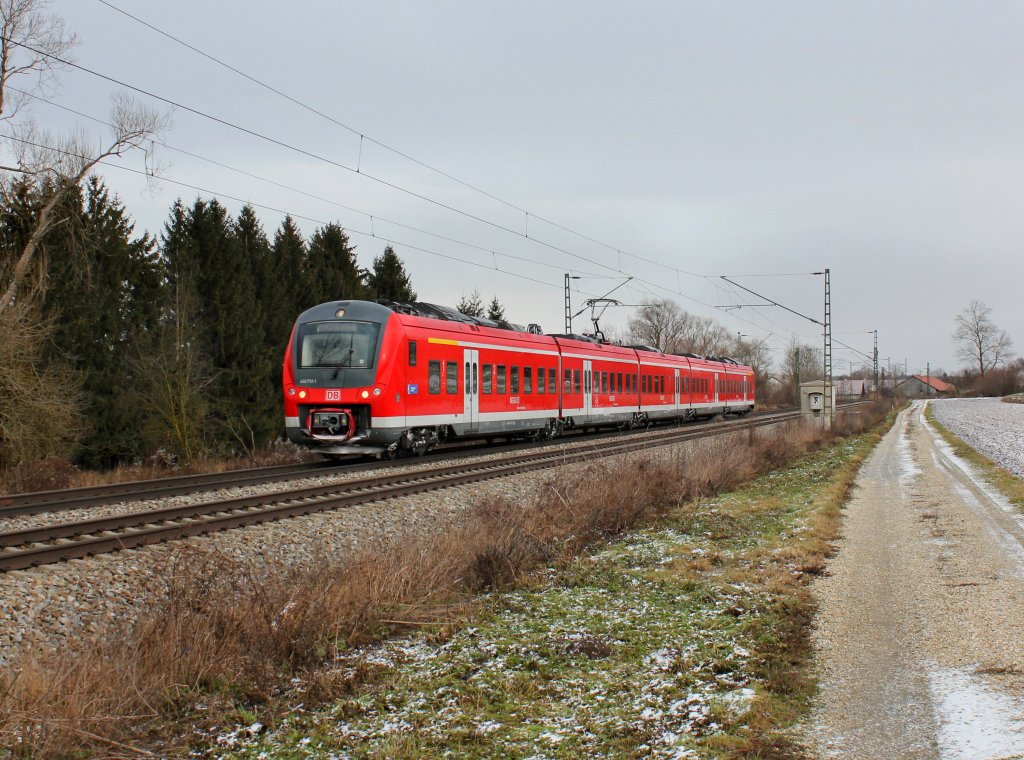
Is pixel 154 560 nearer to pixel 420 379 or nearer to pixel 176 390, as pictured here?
pixel 420 379

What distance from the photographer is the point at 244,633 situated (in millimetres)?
5723

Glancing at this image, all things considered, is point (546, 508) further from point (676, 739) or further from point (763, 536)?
point (676, 739)

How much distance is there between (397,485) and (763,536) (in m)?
6.55

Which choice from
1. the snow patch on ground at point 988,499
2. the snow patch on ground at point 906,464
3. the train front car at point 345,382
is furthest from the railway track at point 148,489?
the snow patch on ground at point 906,464

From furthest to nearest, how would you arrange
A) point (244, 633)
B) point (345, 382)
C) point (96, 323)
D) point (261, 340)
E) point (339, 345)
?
1. point (261, 340)
2. point (96, 323)
3. point (339, 345)
4. point (345, 382)
5. point (244, 633)

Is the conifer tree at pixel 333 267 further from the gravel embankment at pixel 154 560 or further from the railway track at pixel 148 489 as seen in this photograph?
the gravel embankment at pixel 154 560

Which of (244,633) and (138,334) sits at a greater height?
(138,334)

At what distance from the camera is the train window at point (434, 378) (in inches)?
756

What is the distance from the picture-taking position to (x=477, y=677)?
16.9 feet

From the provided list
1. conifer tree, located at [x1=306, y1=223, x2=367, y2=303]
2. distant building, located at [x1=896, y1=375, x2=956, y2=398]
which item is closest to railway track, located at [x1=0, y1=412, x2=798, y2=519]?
conifer tree, located at [x1=306, y1=223, x2=367, y2=303]

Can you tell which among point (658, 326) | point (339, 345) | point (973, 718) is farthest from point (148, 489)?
point (658, 326)

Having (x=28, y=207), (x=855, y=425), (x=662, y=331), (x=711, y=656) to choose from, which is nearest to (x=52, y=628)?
(x=711, y=656)

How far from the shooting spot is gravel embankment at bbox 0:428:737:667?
669cm

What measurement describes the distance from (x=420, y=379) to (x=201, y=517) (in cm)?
835
